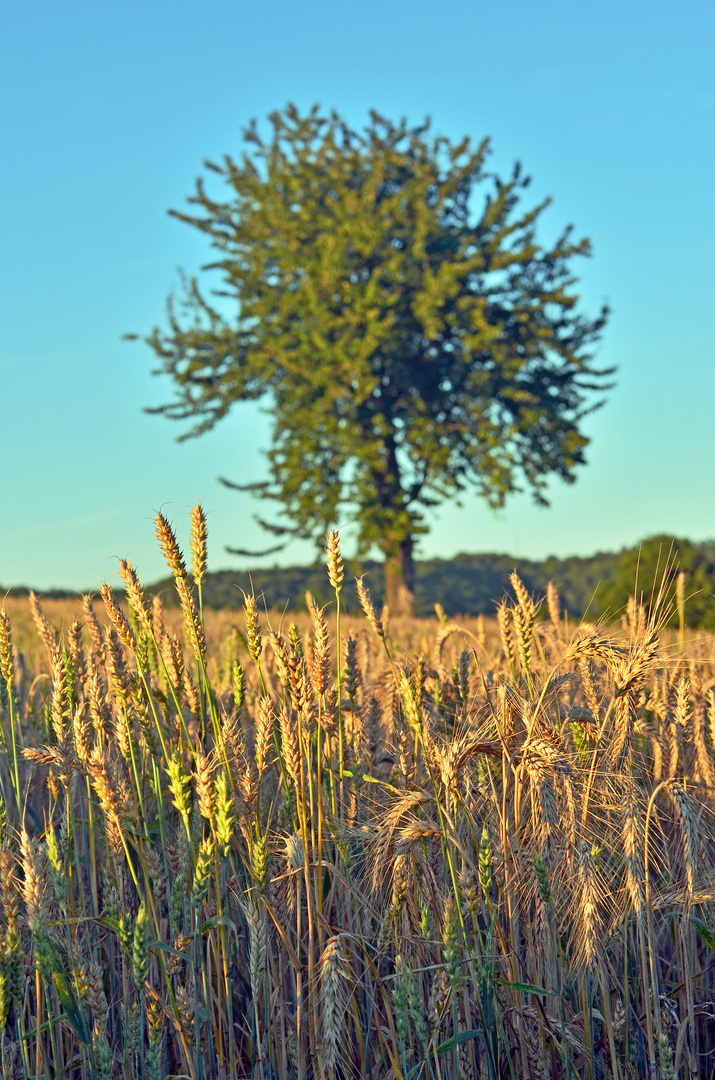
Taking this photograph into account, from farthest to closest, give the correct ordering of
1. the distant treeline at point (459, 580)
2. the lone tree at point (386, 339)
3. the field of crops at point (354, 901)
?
the distant treeline at point (459, 580)
the lone tree at point (386, 339)
the field of crops at point (354, 901)

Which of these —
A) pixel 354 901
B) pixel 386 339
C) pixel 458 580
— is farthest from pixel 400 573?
pixel 354 901

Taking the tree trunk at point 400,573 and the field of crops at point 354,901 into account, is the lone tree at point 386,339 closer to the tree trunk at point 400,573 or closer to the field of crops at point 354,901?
the tree trunk at point 400,573

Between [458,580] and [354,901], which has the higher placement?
[458,580]

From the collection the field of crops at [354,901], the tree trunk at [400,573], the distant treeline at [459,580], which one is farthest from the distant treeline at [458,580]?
the field of crops at [354,901]

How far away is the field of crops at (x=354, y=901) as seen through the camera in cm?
192

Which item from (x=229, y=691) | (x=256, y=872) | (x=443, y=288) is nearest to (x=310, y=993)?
→ (x=256, y=872)

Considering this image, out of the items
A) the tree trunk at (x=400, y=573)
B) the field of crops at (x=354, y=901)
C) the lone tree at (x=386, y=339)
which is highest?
the lone tree at (x=386, y=339)

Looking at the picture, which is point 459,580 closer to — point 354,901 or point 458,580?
point 458,580

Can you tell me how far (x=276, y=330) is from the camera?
2320cm

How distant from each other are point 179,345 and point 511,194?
34.1ft

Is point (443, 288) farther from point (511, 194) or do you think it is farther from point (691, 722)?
point (691, 722)

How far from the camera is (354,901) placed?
234 cm

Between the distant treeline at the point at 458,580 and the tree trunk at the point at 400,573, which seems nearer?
the tree trunk at the point at 400,573

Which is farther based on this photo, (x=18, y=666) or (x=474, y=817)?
(x=18, y=666)
